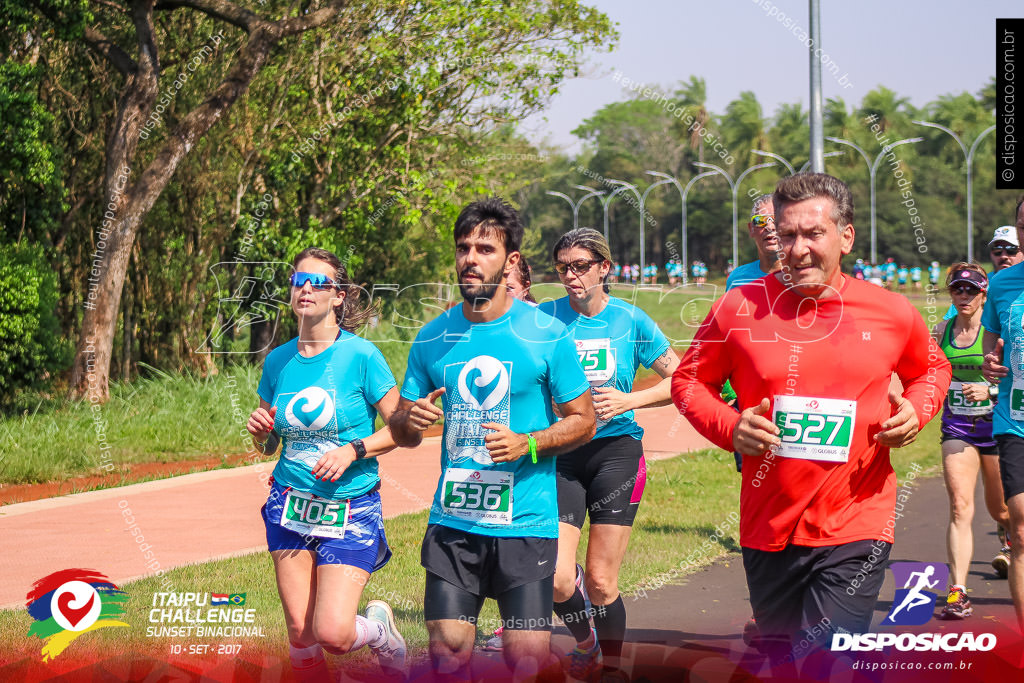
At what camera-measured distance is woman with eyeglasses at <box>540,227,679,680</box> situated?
5621mm

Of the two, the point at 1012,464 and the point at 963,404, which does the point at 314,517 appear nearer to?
the point at 1012,464

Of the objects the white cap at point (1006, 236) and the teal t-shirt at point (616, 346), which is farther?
the white cap at point (1006, 236)

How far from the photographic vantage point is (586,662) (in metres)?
5.54

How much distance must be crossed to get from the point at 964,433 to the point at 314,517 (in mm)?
4551

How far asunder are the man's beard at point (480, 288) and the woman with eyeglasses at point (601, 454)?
4.13ft

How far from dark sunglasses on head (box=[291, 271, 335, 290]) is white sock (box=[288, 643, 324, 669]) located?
64.7 inches

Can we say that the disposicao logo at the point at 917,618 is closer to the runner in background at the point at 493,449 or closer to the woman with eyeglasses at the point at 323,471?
the runner in background at the point at 493,449

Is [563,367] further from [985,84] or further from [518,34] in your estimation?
[985,84]

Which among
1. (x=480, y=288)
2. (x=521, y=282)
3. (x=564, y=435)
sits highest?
(x=480, y=288)

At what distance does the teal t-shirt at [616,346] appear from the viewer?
235 inches

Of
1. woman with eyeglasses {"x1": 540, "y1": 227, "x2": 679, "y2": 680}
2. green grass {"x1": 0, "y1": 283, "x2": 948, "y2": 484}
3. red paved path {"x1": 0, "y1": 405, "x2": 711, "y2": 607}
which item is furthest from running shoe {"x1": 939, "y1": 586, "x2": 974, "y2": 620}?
red paved path {"x1": 0, "y1": 405, "x2": 711, "y2": 607}

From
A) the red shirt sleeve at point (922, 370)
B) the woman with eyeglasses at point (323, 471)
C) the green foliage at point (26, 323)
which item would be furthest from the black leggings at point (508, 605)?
the green foliage at point (26, 323)

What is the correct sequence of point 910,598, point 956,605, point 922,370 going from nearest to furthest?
1. point 922,370
2. point 910,598
3. point 956,605

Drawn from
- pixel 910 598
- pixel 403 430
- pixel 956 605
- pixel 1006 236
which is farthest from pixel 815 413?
pixel 1006 236
